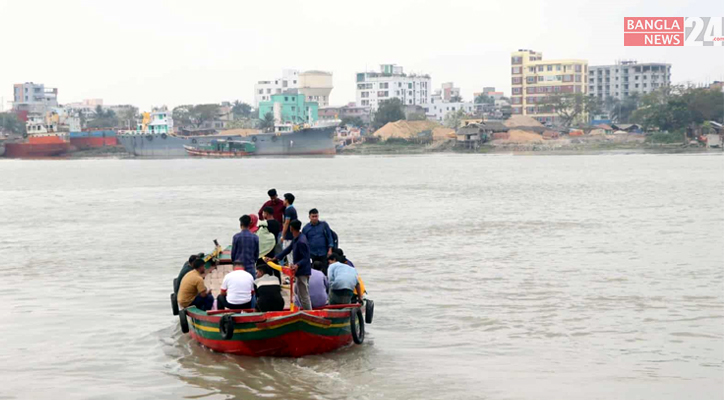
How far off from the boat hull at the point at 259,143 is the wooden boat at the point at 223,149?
1.84ft

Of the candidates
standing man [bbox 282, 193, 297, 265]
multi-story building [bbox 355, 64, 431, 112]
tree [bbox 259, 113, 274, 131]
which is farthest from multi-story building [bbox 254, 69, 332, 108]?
standing man [bbox 282, 193, 297, 265]

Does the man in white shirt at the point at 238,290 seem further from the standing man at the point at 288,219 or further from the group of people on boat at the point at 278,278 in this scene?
the standing man at the point at 288,219

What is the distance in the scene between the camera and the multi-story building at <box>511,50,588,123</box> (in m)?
150

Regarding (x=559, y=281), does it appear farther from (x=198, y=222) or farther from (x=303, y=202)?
(x=303, y=202)

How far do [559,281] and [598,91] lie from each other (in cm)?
14893

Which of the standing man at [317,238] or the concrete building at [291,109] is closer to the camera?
the standing man at [317,238]

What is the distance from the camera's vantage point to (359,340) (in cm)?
1324

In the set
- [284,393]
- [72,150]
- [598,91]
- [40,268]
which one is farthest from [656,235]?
[598,91]

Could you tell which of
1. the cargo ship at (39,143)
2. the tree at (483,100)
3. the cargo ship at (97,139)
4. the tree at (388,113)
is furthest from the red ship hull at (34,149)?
the tree at (483,100)

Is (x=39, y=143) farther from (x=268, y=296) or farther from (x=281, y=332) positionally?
(x=281, y=332)

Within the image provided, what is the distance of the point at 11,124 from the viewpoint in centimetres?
14588

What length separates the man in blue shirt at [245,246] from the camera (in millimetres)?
13406

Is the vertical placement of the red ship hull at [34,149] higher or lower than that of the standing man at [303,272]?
higher

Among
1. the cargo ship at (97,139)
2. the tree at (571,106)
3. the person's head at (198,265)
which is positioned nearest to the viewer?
the person's head at (198,265)
